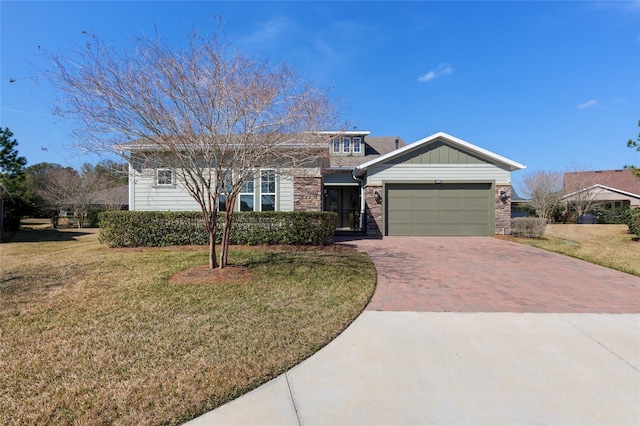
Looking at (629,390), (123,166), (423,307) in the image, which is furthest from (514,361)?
(123,166)

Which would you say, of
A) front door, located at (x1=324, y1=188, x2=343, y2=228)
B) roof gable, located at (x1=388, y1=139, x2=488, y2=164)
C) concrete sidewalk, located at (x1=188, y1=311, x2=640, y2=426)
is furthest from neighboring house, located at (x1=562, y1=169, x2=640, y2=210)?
concrete sidewalk, located at (x1=188, y1=311, x2=640, y2=426)

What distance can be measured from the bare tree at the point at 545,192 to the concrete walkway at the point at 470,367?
21.9 metres

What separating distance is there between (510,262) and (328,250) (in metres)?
5.12

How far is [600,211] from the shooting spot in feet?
78.4

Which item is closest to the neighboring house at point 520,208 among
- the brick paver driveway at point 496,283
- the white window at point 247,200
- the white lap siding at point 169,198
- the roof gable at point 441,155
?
the roof gable at point 441,155

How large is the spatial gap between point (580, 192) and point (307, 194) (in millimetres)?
23700

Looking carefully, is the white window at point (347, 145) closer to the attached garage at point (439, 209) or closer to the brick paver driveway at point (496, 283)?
the attached garage at point (439, 209)

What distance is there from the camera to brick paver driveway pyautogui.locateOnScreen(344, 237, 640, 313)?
4941 mm

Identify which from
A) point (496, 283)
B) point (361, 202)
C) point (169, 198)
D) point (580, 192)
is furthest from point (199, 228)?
point (580, 192)

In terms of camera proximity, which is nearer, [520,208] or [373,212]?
[373,212]

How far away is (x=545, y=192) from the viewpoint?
24.2 m

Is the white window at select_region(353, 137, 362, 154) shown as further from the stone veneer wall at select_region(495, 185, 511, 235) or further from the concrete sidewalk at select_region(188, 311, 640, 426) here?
the concrete sidewalk at select_region(188, 311, 640, 426)

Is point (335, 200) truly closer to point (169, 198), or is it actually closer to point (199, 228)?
point (169, 198)

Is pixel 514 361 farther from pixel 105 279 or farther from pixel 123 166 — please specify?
pixel 123 166
